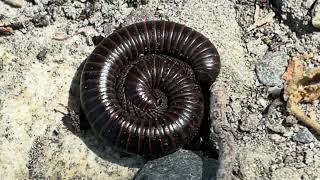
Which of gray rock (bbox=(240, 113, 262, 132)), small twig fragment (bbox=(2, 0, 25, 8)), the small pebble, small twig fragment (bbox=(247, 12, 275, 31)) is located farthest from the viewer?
small twig fragment (bbox=(2, 0, 25, 8))

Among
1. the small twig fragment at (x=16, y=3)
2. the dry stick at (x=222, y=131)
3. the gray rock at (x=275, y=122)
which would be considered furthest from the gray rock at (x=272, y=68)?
the small twig fragment at (x=16, y=3)

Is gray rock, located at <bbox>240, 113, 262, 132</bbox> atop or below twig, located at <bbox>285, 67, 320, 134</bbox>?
below

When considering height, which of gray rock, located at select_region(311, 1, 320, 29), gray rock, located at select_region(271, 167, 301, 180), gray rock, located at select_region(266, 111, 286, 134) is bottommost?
gray rock, located at select_region(271, 167, 301, 180)

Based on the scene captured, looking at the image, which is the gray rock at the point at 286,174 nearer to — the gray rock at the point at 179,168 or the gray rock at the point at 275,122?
the gray rock at the point at 275,122

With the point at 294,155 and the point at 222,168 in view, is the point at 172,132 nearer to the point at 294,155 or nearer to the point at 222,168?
the point at 222,168

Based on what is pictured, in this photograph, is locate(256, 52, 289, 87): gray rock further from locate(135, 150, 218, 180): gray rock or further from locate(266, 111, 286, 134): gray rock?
locate(135, 150, 218, 180): gray rock

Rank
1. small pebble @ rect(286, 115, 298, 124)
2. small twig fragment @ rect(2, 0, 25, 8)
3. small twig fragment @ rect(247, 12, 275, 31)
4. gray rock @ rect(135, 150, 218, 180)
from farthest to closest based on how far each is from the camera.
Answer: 1. small twig fragment @ rect(2, 0, 25, 8)
2. small twig fragment @ rect(247, 12, 275, 31)
3. small pebble @ rect(286, 115, 298, 124)
4. gray rock @ rect(135, 150, 218, 180)

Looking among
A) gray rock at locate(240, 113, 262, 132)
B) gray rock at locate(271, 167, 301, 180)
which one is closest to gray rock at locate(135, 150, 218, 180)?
gray rock at locate(240, 113, 262, 132)
